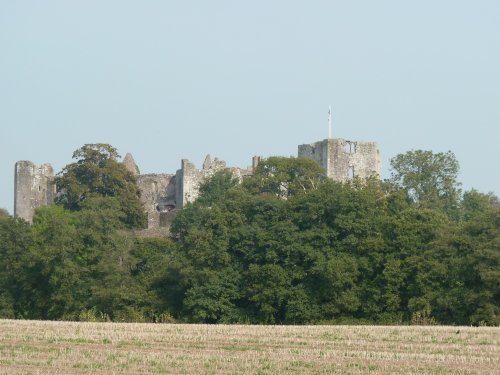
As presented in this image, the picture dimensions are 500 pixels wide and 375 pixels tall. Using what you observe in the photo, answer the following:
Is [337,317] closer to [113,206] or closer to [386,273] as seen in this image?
[386,273]

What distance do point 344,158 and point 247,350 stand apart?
165 ft

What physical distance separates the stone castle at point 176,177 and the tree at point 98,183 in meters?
1.48

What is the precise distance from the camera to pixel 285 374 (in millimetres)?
28094

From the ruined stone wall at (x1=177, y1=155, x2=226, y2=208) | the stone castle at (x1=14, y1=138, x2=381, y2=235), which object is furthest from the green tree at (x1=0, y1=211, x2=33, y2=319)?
the ruined stone wall at (x1=177, y1=155, x2=226, y2=208)

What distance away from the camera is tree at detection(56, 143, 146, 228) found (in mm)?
82938

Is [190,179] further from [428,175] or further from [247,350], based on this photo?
[247,350]

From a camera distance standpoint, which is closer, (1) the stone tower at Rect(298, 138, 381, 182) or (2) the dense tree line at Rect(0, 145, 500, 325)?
(2) the dense tree line at Rect(0, 145, 500, 325)

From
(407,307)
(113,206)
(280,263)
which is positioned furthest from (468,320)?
(113,206)

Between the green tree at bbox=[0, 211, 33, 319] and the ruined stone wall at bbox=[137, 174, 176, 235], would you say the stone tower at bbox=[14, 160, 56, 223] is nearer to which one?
the ruined stone wall at bbox=[137, 174, 176, 235]

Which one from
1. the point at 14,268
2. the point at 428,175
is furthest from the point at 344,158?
the point at 14,268

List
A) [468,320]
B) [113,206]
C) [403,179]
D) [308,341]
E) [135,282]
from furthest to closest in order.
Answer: [403,179] → [113,206] → [135,282] → [468,320] → [308,341]

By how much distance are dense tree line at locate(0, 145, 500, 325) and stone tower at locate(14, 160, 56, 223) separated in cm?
2182

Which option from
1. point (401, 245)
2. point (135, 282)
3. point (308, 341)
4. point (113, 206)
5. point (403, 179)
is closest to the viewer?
point (308, 341)

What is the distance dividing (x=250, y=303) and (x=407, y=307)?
6629 mm
